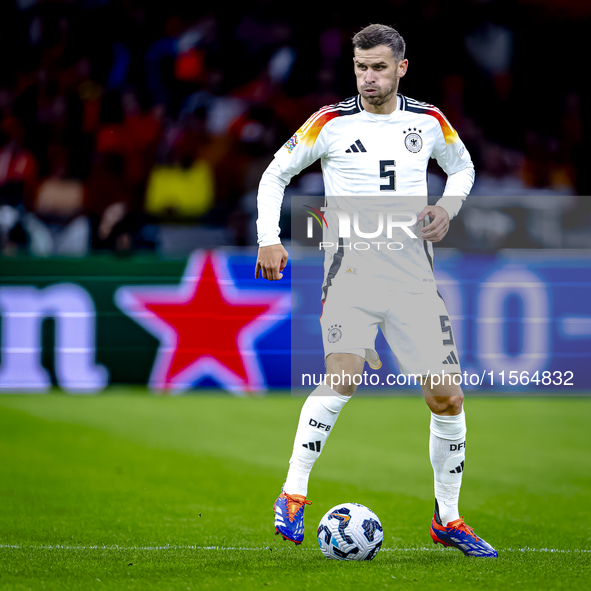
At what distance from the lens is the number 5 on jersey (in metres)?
3.79

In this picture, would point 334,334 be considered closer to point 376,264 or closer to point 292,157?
point 376,264

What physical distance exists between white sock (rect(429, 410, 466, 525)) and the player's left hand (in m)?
0.77

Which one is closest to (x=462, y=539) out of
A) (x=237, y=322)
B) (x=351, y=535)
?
(x=351, y=535)

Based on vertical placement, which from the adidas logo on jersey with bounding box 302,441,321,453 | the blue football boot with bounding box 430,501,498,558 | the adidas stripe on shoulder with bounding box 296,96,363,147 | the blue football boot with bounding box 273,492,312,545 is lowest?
the blue football boot with bounding box 430,501,498,558

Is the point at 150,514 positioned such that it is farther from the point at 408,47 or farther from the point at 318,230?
Result: the point at 408,47

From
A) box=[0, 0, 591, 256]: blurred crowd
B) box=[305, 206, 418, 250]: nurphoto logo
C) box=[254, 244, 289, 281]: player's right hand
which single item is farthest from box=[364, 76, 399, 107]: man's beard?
box=[0, 0, 591, 256]: blurred crowd

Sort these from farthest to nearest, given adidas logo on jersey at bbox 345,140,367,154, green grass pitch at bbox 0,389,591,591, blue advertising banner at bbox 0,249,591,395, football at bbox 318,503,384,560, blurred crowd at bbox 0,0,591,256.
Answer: blurred crowd at bbox 0,0,591,256, blue advertising banner at bbox 0,249,591,395, adidas logo on jersey at bbox 345,140,367,154, football at bbox 318,503,384,560, green grass pitch at bbox 0,389,591,591

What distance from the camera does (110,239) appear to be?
8.80m

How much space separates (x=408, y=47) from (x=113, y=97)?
11.8 ft

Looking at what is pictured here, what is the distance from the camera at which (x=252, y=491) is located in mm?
5121

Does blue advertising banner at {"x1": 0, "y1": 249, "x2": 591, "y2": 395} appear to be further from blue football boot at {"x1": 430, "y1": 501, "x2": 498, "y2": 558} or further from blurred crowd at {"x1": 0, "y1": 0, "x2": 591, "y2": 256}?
blue football boot at {"x1": 430, "y1": 501, "x2": 498, "y2": 558}

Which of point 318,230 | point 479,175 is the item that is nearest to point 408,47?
point 479,175

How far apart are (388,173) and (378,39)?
22.1 inches

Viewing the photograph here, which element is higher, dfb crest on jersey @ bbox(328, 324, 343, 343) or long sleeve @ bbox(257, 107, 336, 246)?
long sleeve @ bbox(257, 107, 336, 246)
